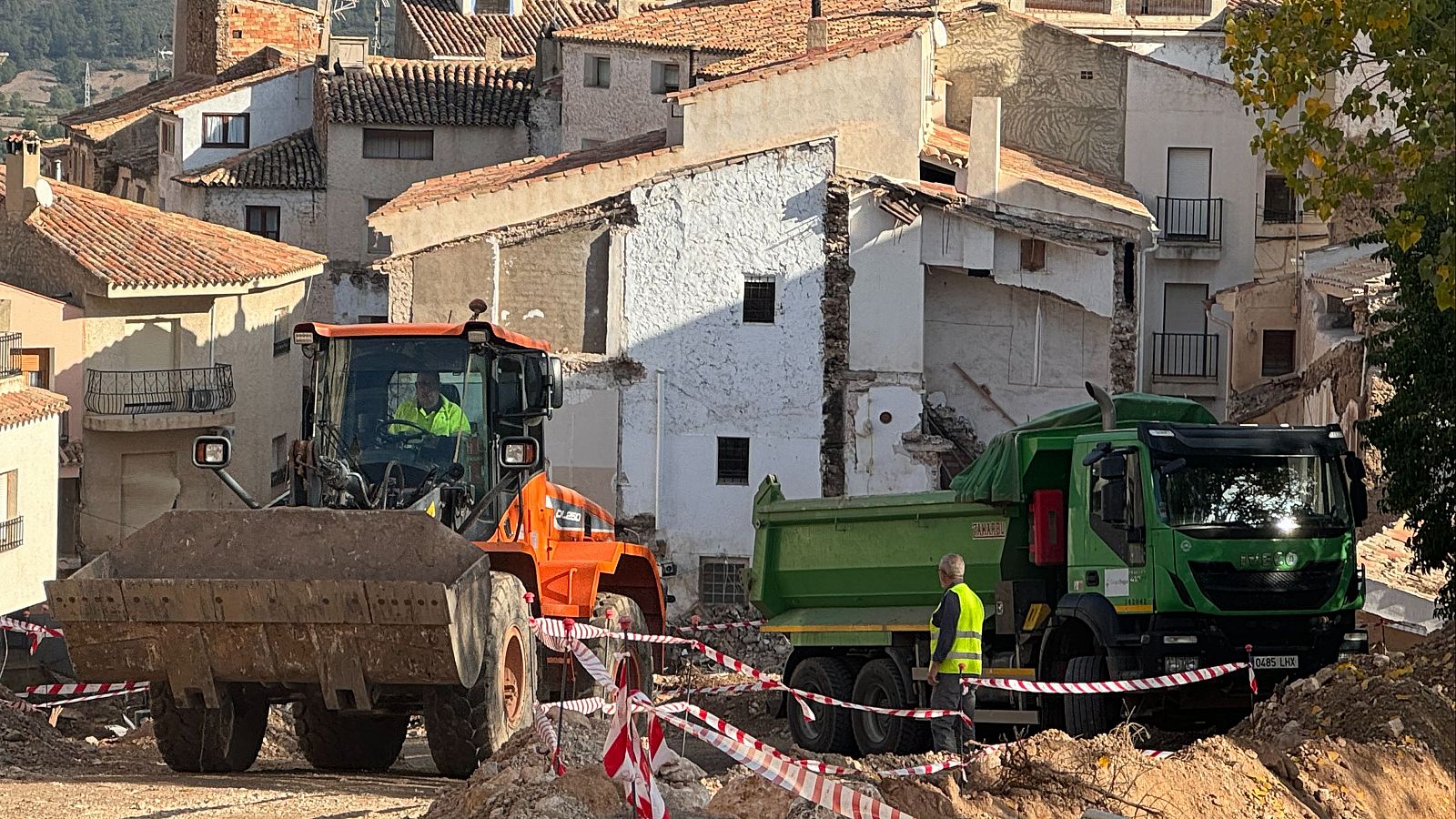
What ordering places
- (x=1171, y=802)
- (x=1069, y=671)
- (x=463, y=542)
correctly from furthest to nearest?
(x=1069, y=671) → (x=463, y=542) → (x=1171, y=802)

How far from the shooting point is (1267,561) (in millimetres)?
14742

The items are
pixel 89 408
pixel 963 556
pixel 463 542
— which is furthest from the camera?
pixel 89 408

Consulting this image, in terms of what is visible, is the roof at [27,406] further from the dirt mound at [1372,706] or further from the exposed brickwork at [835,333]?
the dirt mound at [1372,706]

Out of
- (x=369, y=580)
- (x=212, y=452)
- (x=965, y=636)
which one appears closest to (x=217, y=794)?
(x=369, y=580)

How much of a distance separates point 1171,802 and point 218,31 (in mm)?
53806

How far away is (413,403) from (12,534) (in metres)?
18.0

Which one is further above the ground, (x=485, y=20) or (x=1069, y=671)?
(x=485, y=20)

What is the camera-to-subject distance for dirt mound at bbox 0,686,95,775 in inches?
585

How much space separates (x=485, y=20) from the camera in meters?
59.6

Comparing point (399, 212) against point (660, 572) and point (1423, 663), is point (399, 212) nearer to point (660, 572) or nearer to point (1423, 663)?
point (660, 572)

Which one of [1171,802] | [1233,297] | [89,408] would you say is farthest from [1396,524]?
[89,408]

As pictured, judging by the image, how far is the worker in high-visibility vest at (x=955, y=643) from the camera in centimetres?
1397

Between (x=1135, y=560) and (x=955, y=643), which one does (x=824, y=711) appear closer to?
(x=1135, y=560)

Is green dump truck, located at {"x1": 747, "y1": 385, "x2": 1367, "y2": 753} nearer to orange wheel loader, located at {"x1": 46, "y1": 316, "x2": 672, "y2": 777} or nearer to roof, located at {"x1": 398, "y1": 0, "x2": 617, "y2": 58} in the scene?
orange wheel loader, located at {"x1": 46, "y1": 316, "x2": 672, "y2": 777}
